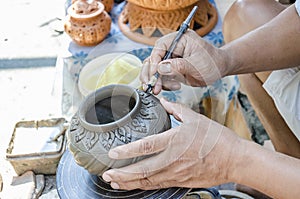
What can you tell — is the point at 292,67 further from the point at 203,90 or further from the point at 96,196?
the point at 96,196

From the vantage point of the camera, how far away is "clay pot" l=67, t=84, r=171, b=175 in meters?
0.90

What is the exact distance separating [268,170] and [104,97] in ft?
1.47

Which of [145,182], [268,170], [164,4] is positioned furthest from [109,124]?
[164,4]

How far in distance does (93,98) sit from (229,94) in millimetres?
950

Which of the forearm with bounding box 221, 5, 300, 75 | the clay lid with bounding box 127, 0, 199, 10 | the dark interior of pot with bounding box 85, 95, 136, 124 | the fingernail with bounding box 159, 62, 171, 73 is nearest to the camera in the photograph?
the dark interior of pot with bounding box 85, 95, 136, 124

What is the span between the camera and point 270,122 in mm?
1424

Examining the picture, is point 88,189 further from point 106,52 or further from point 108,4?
point 108,4

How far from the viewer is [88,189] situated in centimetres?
99

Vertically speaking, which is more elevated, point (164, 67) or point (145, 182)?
point (164, 67)

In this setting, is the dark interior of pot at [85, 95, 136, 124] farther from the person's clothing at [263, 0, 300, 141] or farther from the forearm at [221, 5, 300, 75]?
the person's clothing at [263, 0, 300, 141]

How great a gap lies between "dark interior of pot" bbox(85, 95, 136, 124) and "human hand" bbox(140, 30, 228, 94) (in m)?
0.11

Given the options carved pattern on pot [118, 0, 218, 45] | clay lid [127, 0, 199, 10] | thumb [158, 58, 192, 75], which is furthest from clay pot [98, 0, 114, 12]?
thumb [158, 58, 192, 75]

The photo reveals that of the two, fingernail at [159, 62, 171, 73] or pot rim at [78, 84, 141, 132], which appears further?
fingernail at [159, 62, 171, 73]

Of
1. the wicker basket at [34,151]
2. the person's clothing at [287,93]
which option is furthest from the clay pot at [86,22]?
the person's clothing at [287,93]
